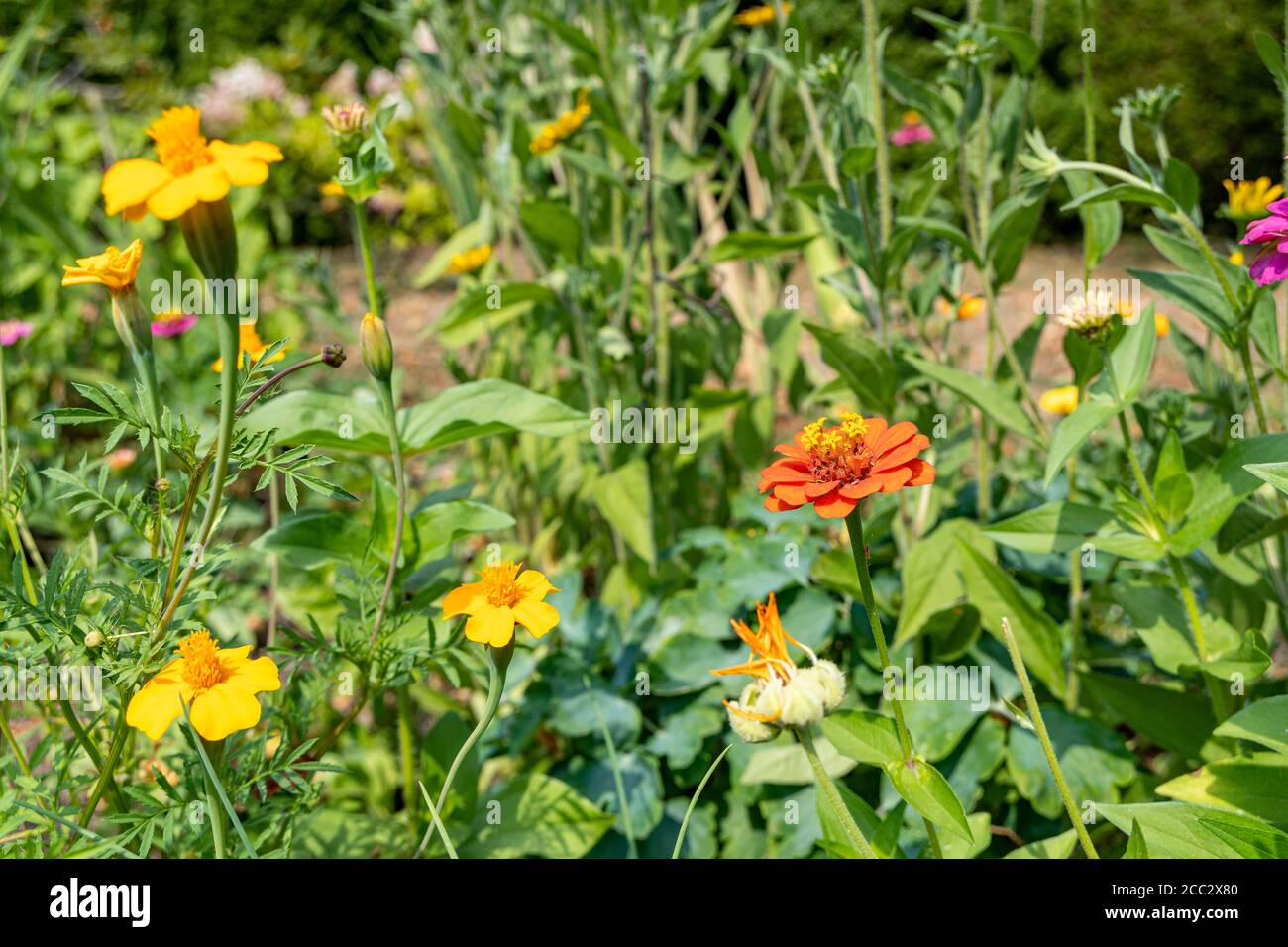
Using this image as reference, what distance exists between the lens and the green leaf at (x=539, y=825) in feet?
3.45

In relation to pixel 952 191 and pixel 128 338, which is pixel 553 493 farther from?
pixel 952 191

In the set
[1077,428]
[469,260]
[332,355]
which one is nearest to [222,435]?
[332,355]

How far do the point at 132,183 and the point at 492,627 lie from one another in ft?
1.18

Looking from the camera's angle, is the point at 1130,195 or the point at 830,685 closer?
the point at 830,685

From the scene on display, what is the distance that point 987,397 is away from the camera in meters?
1.06

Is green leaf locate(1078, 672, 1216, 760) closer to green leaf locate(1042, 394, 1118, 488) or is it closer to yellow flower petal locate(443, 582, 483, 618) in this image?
green leaf locate(1042, 394, 1118, 488)

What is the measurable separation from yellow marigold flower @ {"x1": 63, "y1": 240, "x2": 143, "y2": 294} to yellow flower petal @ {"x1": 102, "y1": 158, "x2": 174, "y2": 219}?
75mm

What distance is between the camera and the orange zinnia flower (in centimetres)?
70

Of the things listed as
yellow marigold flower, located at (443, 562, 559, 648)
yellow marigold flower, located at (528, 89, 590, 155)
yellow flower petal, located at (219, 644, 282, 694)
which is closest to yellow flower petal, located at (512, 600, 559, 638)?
yellow marigold flower, located at (443, 562, 559, 648)

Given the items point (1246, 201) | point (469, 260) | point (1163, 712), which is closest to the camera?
point (1163, 712)

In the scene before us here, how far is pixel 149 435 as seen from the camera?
793 mm

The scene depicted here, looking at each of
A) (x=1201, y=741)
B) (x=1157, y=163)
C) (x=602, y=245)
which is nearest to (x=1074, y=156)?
(x=1157, y=163)

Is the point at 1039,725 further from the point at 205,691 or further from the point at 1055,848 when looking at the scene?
the point at 205,691

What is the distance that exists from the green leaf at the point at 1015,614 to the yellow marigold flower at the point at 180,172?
0.70 meters
